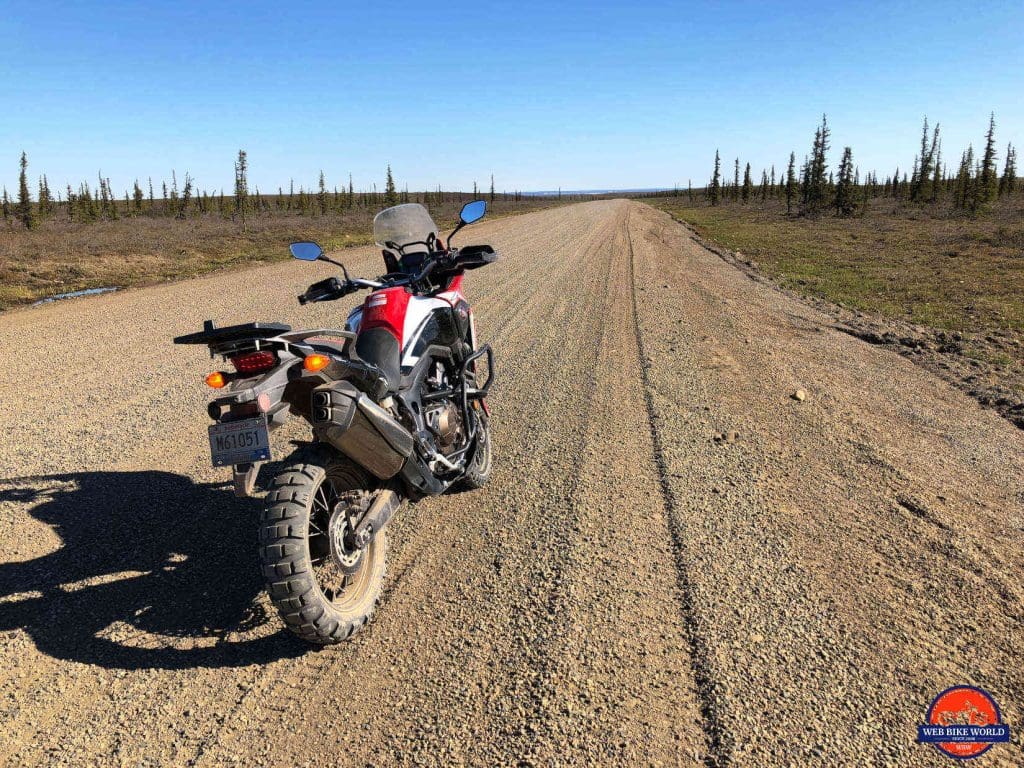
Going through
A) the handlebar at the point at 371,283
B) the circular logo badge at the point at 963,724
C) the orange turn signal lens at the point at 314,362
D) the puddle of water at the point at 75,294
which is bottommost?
the circular logo badge at the point at 963,724

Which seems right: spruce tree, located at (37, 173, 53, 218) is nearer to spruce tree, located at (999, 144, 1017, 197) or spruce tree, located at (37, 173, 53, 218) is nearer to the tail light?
the tail light

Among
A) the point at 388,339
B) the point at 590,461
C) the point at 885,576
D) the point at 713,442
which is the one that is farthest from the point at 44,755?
the point at 713,442

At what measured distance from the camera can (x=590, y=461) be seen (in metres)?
4.56

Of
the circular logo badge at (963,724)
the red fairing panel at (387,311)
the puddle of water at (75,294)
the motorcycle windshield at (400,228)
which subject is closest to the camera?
the circular logo badge at (963,724)

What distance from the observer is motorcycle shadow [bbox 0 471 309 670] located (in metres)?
2.64

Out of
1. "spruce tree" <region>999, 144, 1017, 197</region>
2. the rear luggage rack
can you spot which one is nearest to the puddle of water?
the rear luggage rack

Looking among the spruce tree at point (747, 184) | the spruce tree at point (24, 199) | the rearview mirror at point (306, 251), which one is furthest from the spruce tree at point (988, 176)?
the spruce tree at point (24, 199)

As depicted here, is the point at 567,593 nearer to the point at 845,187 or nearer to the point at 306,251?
the point at 306,251

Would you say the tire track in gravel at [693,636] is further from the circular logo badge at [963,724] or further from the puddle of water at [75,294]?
the puddle of water at [75,294]

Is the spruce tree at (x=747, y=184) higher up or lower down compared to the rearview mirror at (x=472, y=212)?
higher up

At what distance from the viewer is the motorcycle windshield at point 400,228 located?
14.1ft

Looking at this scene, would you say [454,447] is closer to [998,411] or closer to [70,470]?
[70,470]

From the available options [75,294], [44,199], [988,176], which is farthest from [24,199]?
[988,176]

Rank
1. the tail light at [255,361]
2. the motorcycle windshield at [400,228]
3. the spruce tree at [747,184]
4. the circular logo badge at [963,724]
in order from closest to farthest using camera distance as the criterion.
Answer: the circular logo badge at [963,724]
the tail light at [255,361]
the motorcycle windshield at [400,228]
the spruce tree at [747,184]
